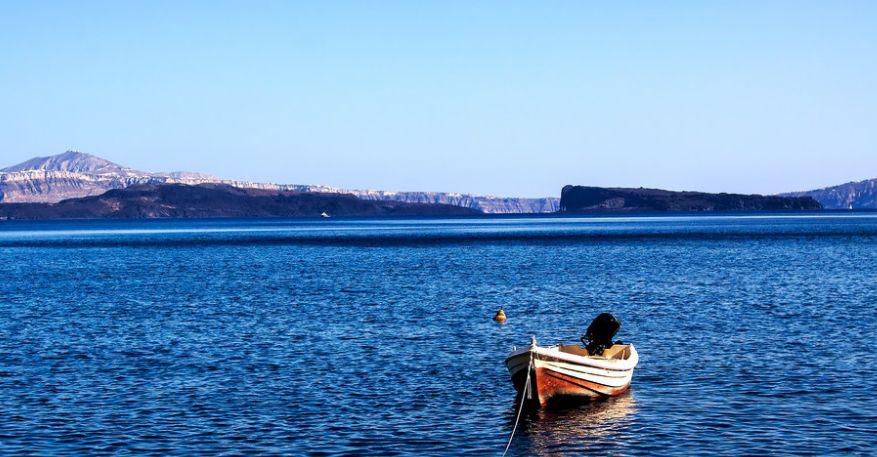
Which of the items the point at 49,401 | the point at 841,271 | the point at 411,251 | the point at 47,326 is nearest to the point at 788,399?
the point at 49,401

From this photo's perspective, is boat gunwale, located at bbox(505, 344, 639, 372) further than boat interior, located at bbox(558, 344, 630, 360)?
No

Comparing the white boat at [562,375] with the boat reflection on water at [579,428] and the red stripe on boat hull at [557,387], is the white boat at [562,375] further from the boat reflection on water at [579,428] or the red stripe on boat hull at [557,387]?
the boat reflection on water at [579,428]

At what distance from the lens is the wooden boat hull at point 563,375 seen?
1234 inches

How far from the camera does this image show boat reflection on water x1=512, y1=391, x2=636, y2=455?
88.3 ft

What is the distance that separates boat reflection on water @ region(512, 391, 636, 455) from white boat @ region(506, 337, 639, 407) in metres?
0.44

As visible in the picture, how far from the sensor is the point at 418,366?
39.7 metres

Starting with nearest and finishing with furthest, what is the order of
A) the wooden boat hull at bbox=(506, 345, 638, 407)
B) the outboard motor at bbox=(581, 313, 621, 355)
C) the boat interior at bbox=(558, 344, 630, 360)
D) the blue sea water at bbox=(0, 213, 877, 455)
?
the blue sea water at bbox=(0, 213, 877, 455) → the wooden boat hull at bbox=(506, 345, 638, 407) → the boat interior at bbox=(558, 344, 630, 360) → the outboard motor at bbox=(581, 313, 621, 355)

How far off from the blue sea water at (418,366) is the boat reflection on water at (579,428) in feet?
0.36

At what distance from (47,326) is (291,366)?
73.6ft

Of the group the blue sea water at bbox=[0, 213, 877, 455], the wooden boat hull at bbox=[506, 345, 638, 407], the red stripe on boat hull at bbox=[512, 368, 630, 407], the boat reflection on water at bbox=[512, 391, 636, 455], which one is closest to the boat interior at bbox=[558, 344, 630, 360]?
the blue sea water at bbox=[0, 213, 877, 455]

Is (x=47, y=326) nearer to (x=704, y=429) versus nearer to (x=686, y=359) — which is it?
(x=686, y=359)

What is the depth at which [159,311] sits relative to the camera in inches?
2494

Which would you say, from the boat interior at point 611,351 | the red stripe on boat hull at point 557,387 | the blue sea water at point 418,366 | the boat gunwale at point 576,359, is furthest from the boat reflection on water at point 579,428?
Result: the boat interior at point 611,351

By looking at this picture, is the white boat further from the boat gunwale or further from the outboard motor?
the outboard motor
